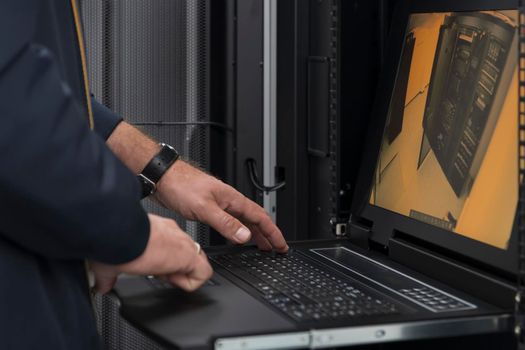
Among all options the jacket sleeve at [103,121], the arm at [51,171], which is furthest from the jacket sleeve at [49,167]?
the jacket sleeve at [103,121]

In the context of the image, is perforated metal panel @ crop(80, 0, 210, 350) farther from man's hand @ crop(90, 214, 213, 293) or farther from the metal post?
man's hand @ crop(90, 214, 213, 293)

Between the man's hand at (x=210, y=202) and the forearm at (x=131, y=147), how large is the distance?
2.1 inches

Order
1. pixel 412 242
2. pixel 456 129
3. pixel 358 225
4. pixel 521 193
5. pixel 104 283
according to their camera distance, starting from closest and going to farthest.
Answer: pixel 521 193 → pixel 104 283 → pixel 456 129 → pixel 412 242 → pixel 358 225

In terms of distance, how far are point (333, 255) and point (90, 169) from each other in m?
0.65

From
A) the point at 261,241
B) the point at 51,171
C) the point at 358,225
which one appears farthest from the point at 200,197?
the point at 51,171

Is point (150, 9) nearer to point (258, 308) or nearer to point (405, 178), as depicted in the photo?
point (405, 178)

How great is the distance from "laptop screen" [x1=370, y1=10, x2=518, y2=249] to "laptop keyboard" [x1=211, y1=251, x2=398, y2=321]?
213 millimetres

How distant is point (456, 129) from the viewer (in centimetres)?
147

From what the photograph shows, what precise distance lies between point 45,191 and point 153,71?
100 centimetres

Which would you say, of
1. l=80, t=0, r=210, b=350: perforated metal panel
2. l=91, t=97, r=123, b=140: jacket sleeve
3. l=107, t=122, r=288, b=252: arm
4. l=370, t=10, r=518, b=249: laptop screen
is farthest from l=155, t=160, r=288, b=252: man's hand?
l=80, t=0, r=210, b=350: perforated metal panel

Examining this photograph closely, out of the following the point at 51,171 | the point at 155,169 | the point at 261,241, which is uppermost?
the point at 51,171

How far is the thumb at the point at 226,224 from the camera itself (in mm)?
1543

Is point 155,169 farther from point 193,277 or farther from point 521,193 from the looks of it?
point 521,193

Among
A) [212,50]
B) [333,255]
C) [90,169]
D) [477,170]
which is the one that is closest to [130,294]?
[90,169]
